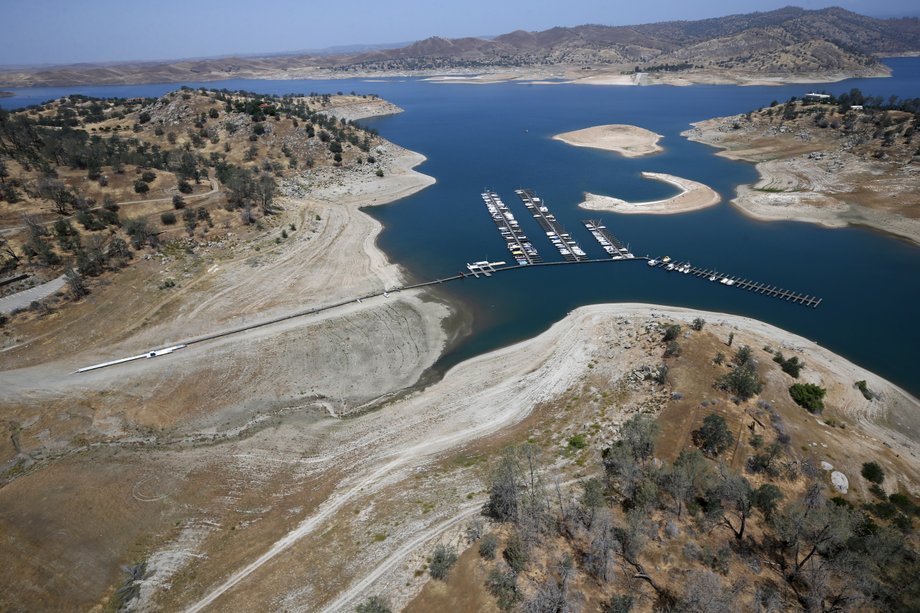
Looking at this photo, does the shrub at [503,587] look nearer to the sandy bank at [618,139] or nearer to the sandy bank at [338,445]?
the sandy bank at [338,445]

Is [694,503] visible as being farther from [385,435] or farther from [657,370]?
[385,435]

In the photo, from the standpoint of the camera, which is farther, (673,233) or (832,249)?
(673,233)

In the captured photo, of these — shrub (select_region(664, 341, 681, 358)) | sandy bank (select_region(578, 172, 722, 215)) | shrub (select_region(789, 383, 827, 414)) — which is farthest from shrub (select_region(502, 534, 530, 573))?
sandy bank (select_region(578, 172, 722, 215))

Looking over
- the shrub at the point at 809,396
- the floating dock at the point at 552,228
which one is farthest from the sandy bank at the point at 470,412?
the floating dock at the point at 552,228

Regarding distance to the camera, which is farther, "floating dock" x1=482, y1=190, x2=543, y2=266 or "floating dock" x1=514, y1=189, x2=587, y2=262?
"floating dock" x1=514, y1=189, x2=587, y2=262

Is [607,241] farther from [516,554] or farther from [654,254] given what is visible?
[516,554]

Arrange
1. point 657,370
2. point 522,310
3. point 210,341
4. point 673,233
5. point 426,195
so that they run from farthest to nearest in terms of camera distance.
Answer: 1. point 426,195
2. point 673,233
3. point 522,310
4. point 210,341
5. point 657,370

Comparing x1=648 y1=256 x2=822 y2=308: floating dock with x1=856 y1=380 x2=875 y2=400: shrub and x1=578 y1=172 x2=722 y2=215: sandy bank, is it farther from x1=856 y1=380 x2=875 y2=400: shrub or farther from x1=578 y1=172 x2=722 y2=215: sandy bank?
x1=578 y1=172 x2=722 y2=215: sandy bank

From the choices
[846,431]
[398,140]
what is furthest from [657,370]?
[398,140]

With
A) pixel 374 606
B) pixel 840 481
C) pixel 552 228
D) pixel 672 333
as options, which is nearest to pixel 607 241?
pixel 552 228
